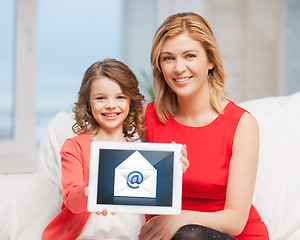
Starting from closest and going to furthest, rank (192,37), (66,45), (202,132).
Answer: (192,37), (202,132), (66,45)

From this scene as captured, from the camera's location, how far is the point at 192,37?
48.8 inches

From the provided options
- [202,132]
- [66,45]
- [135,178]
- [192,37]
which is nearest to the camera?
[135,178]

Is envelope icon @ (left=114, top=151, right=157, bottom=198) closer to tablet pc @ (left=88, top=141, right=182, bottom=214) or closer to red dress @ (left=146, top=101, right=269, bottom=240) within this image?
tablet pc @ (left=88, top=141, right=182, bottom=214)

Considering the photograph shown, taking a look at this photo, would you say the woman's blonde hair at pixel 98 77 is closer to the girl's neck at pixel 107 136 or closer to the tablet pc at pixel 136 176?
the girl's neck at pixel 107 136

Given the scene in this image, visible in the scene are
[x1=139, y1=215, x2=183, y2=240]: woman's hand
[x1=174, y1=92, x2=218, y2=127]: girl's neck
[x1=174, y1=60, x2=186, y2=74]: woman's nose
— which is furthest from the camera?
[x1=174, y1=92, x2=218, y2=127]: girl's neck

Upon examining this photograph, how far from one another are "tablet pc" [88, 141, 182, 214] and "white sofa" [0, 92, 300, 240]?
0.47 metres

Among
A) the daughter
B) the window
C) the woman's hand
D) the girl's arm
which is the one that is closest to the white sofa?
the daughter

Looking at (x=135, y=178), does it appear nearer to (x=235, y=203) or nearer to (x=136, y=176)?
(x=136, y=176)

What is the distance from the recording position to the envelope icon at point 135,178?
3.21 ft

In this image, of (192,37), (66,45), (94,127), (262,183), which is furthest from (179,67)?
(66,45)

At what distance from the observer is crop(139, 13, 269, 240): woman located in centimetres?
121

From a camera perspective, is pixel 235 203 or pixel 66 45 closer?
pixel 235 203

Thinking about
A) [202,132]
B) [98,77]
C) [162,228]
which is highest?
[98,77]

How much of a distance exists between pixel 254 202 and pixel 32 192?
857 mm
